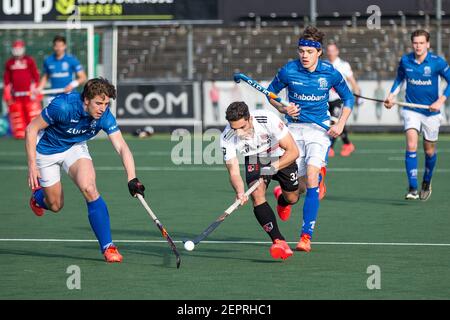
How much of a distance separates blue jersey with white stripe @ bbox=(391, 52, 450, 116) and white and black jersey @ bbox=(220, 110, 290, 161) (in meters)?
4.07

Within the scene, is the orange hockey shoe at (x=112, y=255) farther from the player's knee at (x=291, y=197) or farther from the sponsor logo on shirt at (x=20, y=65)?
the sponsor logo on shirt at (x=20, y=65)

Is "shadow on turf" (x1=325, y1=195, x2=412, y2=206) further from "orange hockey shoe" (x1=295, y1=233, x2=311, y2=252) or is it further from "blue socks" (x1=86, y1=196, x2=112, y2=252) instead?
"blue socks" (x1=86, y1=196, x2=112, y2=252)

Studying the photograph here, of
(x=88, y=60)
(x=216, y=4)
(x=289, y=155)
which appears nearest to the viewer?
(x=289, y=155)

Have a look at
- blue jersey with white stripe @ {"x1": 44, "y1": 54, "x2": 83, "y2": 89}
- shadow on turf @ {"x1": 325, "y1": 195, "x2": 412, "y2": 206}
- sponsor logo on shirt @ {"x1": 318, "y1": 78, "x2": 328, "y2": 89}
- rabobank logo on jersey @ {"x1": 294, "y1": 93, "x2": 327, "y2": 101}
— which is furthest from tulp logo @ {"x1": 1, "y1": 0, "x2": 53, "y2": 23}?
sponsor logo on shirt @ {"x1": 318, "y1": 78, "x2": 328, "y2": 89}

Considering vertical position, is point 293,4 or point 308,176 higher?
point 293,4

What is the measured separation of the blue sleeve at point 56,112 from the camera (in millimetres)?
8898

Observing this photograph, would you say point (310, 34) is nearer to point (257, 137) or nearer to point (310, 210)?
point (257, 137)

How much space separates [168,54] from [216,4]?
183 centimetres

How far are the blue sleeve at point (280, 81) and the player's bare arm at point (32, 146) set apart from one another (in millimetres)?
2205

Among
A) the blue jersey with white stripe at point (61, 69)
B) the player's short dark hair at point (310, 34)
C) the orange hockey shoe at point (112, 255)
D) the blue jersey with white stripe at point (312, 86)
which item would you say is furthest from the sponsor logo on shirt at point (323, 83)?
the blue jersey with white stripe at point (61, 69)

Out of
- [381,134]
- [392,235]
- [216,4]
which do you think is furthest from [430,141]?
[216,4]

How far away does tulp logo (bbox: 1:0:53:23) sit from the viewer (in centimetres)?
2791
